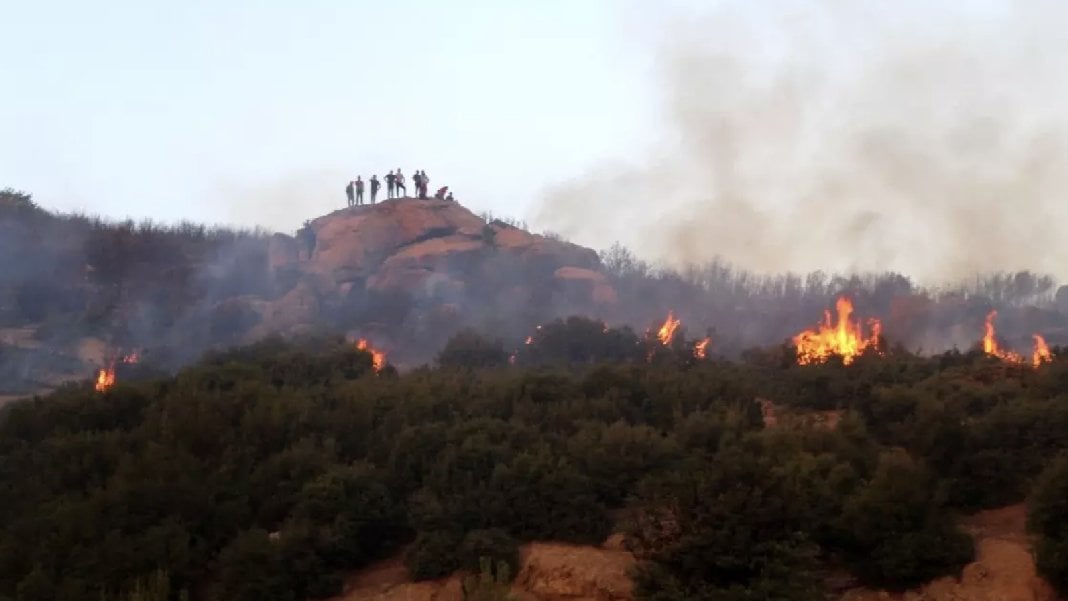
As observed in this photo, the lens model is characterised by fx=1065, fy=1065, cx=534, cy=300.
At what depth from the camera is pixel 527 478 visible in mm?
17312

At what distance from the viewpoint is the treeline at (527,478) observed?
46.4 ft

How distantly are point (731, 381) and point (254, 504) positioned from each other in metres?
11.1

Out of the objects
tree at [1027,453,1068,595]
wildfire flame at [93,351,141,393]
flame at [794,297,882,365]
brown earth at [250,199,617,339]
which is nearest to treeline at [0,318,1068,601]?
tree at [1027,453,1068,595]

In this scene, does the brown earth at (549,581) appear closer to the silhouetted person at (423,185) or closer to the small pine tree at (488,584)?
the small pine tree at (488,584)

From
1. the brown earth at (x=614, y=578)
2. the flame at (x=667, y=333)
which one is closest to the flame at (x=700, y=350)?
the flame at (x=667, y=333)

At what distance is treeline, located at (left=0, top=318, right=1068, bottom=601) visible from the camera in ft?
46.4

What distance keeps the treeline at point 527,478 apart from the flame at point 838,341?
16.9ft

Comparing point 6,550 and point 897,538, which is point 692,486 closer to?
point 897,538

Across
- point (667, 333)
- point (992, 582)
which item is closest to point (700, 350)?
point (667, 333)

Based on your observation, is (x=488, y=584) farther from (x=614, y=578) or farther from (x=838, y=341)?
(x=838, y=341)

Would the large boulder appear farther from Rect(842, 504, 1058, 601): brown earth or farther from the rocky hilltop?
Rect(842, 504, 1058, 601): brown earth

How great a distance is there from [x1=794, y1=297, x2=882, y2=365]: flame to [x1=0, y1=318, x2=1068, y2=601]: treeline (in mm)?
5150

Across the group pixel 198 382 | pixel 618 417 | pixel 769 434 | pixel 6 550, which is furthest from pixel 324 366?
pixel 769 434

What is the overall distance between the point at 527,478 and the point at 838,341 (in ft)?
62.2
